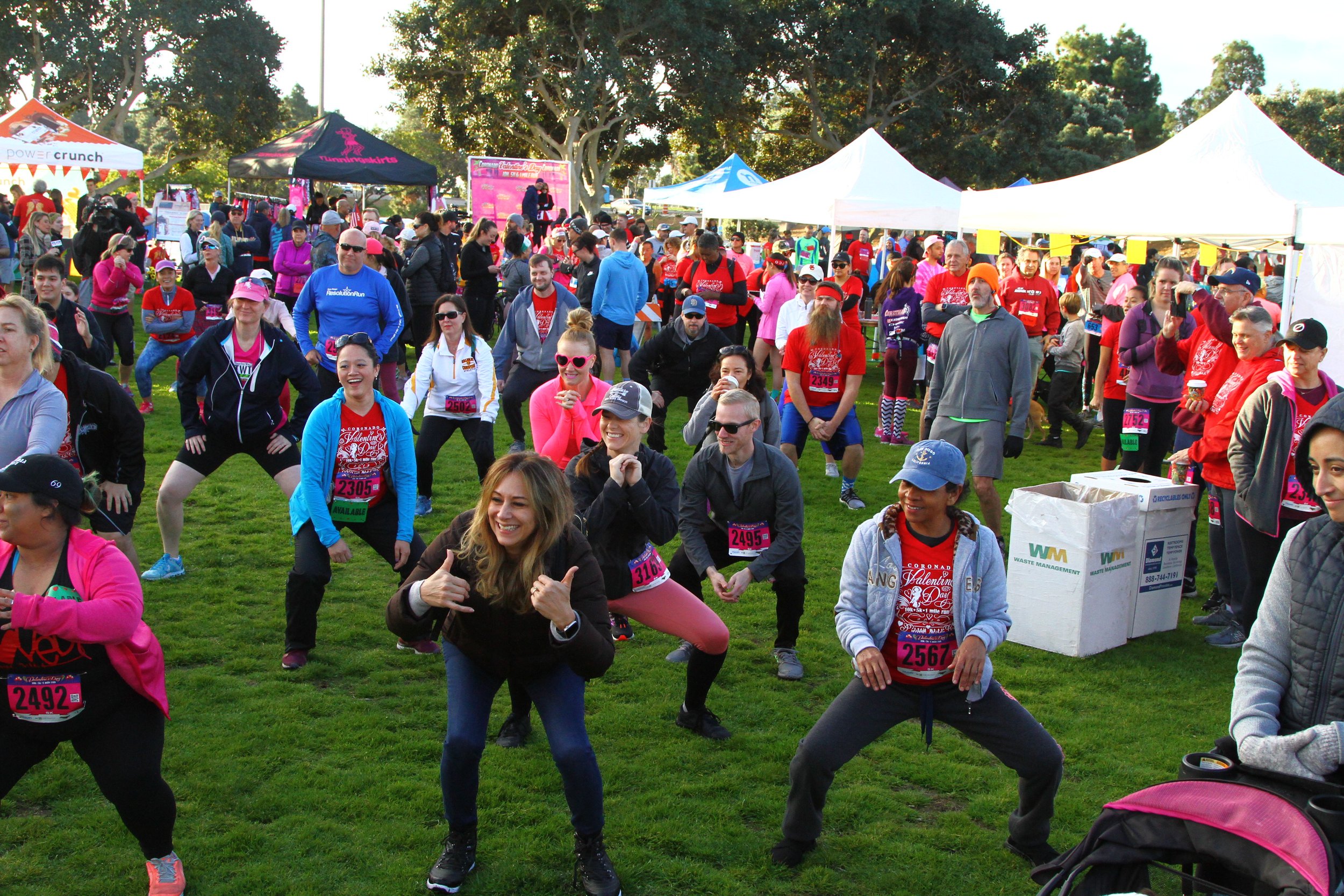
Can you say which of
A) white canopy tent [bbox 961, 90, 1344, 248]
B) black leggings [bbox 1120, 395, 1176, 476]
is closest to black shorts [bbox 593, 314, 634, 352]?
white canopy tent [bbox 961, 90, 1344, 248]

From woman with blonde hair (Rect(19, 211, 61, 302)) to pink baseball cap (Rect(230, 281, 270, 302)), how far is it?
11878 mm

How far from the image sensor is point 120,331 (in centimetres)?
1246

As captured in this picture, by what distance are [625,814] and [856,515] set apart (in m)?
5.18

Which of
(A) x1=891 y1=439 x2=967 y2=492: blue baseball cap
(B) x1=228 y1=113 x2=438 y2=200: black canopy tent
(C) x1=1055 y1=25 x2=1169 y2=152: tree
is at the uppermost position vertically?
(C) x1=1055 y1=25 x2=1169 y2=152: tree

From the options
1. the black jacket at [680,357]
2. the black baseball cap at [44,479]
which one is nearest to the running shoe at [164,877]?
the black baseball cap at [44,479]

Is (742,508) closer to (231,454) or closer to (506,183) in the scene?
(231,454)

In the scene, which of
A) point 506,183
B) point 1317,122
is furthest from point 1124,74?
point 506,183

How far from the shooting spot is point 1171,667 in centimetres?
614

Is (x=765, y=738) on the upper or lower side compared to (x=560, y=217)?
lower

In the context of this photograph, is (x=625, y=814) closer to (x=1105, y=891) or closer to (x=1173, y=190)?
(x=1105, y=891)

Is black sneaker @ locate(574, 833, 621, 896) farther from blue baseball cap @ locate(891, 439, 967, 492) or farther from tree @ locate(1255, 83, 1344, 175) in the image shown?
tree @ locate(1255, 83, 1344, 175)

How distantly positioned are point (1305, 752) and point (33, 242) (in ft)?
61.1

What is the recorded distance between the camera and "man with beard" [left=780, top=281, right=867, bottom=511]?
28.7 ft

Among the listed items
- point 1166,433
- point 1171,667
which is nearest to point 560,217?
point 1166,433
